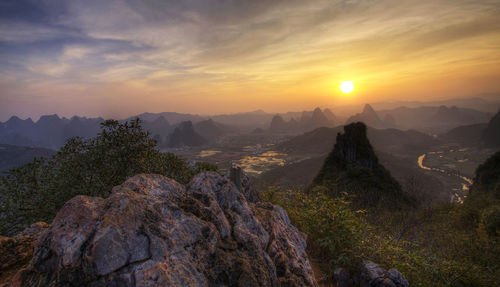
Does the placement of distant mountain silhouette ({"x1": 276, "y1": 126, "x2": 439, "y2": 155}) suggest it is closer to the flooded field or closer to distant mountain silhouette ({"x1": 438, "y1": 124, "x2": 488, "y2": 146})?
distant mountain silhouette ({"x1": 438, "y1": 124, "x2": 488, "y2": 146})

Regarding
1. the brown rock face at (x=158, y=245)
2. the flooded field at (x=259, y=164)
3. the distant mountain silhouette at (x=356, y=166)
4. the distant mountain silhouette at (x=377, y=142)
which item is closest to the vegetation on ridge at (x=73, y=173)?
the brown rock face at (x=158, y=245)

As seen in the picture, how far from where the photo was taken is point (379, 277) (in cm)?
634

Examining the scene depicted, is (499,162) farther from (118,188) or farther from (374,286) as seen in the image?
(118,188)

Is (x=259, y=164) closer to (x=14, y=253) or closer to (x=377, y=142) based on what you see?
(x=377, y=142)

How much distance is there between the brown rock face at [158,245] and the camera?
3.66 metres

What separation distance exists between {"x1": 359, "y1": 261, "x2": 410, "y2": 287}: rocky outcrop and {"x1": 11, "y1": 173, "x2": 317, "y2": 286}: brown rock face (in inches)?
80.6

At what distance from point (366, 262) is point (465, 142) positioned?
200 meters

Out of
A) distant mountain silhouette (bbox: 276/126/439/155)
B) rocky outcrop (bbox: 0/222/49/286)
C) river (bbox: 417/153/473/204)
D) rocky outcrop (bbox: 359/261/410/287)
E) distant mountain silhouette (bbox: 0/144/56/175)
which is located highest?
rocky outcrop (bbox: 0/222/49/286)

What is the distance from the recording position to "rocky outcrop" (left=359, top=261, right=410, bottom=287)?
6.22m

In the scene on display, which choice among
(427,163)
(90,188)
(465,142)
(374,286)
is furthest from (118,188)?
(465,142)

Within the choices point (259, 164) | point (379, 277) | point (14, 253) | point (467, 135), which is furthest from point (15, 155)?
point (467, 135)

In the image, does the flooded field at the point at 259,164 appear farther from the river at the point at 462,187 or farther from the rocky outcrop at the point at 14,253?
the rocky outcrop at the point at 14,253

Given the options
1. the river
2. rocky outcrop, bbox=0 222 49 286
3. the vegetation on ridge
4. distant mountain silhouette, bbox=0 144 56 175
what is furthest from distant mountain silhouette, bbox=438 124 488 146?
distant mountain silhouette, bbox=0 144 56 175

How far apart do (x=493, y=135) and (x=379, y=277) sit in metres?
192
